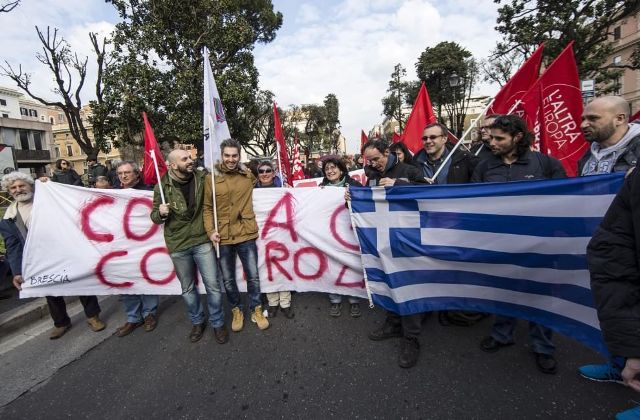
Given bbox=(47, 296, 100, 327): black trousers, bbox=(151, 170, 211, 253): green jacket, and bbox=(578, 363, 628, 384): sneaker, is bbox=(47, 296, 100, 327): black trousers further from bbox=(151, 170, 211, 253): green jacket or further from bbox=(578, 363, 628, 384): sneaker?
bbox=(578, 363, 628, 384): sneaker

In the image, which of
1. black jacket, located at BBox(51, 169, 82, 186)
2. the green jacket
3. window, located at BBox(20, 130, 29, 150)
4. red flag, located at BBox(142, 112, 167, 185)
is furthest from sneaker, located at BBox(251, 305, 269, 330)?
window, located at BBox(20, 130, 29, 150)

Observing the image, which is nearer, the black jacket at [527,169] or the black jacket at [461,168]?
the black jacket at [527,169]

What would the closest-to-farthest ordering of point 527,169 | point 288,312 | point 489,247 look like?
point 489,247
point 527,169
point 288,312

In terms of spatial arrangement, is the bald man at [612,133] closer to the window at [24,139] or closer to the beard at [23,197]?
the beard at [23,197]

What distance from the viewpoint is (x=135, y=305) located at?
3607 millimetres

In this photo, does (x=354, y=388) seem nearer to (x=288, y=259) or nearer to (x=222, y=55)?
(x=288, y=259)

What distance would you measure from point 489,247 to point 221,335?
257 cm

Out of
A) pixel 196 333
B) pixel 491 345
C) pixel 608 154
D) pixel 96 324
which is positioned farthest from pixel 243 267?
pixel 608 154

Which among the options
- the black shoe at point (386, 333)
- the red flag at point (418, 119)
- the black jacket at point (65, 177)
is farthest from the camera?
the black jacket at point (65, 177)

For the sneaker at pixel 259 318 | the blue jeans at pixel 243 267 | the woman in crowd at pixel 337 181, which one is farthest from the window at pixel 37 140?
the woman in crowd at pixel 337 181

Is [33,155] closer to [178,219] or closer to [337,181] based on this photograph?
[178,219]

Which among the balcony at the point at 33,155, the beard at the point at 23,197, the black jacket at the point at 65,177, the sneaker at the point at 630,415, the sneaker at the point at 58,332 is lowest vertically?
the sneaker at the point at 630,415

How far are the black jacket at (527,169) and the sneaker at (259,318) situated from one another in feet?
8.42

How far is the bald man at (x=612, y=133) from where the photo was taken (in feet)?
7.24
